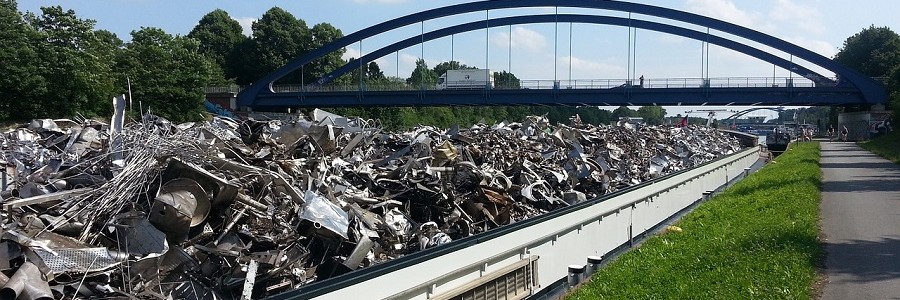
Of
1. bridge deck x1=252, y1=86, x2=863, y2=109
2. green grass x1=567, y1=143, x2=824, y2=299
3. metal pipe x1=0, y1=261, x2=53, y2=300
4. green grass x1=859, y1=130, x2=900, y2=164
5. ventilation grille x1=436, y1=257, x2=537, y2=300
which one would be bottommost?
green grass x1=859, y1=130, x2=900, y2=164

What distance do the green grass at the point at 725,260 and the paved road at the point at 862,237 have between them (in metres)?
0.26

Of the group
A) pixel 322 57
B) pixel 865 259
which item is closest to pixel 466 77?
pixel 322 57

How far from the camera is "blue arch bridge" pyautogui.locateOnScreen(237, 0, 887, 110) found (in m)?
56.3

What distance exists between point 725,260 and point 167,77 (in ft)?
156

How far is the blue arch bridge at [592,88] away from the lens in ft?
185

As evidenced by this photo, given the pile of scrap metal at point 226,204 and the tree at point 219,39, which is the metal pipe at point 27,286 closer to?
the pile of scrap metal at point 226,204

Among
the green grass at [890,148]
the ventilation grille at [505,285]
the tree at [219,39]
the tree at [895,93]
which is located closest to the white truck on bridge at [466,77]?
the tree at [219,39]

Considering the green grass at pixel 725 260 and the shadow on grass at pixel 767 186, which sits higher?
the green grass at pixel 725 260

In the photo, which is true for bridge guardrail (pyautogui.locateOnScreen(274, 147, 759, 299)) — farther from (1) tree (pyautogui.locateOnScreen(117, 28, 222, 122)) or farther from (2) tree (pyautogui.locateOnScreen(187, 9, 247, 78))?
(2) tree (pyautogui.locateOnScreen(187, 9, 247, 78))

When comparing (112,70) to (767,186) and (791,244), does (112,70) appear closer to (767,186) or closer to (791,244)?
(767,186)

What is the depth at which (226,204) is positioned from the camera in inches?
273

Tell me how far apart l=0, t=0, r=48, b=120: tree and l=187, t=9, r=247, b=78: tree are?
44492mm

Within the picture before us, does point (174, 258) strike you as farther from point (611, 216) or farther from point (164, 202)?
point (611, 216)

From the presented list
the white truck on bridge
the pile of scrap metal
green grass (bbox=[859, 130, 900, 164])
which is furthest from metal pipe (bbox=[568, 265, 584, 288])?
the white truck on bridge
